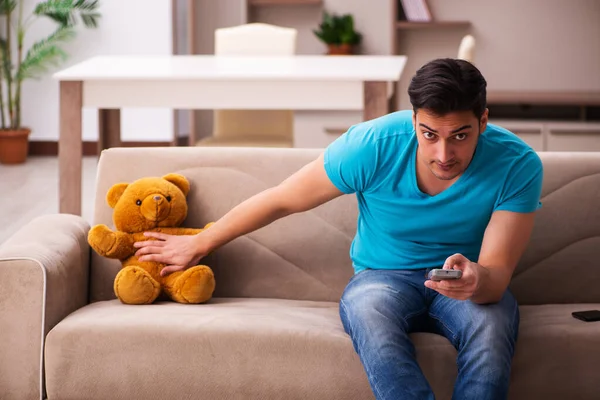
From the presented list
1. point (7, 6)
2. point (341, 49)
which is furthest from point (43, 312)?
point (7, 6)

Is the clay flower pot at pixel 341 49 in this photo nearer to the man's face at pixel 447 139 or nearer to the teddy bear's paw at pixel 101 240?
the teddy bear's paw at pixel 101 240

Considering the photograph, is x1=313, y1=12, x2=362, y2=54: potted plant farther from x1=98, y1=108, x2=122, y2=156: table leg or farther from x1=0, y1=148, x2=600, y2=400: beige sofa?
x1=0, y1=148, x2=600, y2=400: beige sofa

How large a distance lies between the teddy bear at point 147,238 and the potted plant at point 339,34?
11.2 ft

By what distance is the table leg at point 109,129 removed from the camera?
450 centimetres

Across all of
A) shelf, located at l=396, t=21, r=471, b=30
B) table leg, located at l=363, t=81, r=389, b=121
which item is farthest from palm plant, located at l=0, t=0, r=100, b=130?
table leg, located at l=363, t=81, r=389, b=121

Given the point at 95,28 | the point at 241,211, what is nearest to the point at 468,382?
the point at 241,211

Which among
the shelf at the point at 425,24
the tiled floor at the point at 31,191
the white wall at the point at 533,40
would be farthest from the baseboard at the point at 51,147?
the white wall at the point at 533,40

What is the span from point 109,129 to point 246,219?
8.13 feet

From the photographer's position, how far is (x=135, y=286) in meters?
2.30

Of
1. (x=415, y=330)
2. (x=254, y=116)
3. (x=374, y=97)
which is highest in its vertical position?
(x=374, y=97)

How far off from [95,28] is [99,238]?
4502 mm

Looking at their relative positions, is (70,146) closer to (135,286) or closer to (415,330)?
(135,286)

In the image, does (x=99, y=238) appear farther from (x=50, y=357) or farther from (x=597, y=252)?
(x=597, y=252)

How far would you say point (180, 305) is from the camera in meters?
2.31
